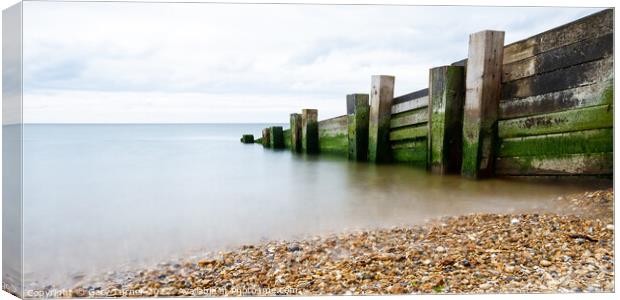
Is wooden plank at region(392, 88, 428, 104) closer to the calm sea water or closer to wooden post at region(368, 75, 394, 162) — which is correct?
wooden post at region(368, 75, 394, 162)

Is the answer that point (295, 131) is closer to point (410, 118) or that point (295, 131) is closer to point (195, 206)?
point (410, 118)

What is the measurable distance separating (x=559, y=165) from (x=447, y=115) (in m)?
1.24

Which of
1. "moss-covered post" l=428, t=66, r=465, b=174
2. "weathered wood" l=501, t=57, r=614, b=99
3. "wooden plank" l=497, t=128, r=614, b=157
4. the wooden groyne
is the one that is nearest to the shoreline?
"wooden plank" l=497, t=128, r=614, b=157

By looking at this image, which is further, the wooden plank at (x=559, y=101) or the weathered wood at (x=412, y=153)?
the weathered wood at (x=412, y=153)

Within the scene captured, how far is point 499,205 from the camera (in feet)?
12.3

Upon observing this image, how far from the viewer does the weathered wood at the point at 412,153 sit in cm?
581

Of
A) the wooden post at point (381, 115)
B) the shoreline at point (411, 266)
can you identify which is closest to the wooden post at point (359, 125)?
the wooden post at point (381, 115)

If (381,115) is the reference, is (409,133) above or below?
below

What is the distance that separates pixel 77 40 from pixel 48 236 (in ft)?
4.35

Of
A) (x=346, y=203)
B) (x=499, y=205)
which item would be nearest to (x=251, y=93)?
(x=346, y=203)

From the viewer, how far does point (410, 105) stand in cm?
602

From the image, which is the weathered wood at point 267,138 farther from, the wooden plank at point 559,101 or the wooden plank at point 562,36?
the wooden plank at point 562,36

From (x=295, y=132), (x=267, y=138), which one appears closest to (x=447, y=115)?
(x=295, y=132)

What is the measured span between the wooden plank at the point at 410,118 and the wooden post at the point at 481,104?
103 cm
